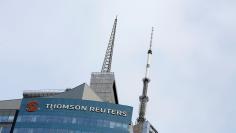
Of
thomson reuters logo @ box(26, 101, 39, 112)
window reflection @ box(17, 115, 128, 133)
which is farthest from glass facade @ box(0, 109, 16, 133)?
window reflection @ box(17, 115, 128, 133)

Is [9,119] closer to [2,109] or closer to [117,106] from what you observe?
[2,109]

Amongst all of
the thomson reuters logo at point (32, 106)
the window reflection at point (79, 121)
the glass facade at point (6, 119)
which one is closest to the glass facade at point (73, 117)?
the window reflection at point (79, 121)

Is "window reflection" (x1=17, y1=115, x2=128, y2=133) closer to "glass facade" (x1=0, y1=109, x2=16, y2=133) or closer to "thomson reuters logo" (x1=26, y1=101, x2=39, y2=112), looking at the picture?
"thomson reuters logo" (x1=26, y1=101, x2=39, y2=112)

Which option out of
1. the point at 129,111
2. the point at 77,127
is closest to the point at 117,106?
the point at 129,111

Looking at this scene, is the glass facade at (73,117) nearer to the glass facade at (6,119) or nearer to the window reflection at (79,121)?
the window reflection at (79,121)

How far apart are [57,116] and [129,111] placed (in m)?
25.0

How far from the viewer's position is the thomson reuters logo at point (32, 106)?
17575cm

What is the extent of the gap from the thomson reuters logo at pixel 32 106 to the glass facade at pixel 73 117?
1.13 ft

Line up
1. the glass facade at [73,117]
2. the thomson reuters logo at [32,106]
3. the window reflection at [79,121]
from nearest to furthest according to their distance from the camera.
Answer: the glass facade at [73,117] → the window reflection at [79,121] → the thomson reuters logo at [32,106]

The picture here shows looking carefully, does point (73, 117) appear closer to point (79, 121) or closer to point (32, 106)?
point (79, 121)

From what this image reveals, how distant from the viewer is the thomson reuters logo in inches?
6919

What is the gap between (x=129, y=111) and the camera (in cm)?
17700

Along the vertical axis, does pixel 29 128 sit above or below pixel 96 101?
below

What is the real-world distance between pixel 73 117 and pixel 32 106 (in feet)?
51.2
